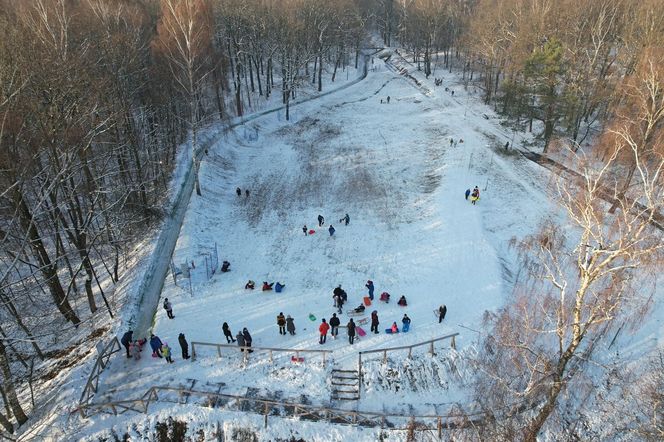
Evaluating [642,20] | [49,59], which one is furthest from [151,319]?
[642,20]

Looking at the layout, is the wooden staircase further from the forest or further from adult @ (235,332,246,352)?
the forest

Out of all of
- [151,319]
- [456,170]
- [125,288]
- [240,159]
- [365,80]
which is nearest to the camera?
[151,319]

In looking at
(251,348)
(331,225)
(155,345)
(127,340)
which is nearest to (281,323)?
(251,348)

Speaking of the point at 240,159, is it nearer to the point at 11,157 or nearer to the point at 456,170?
the point at 456,170

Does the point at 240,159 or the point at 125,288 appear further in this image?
the point at 240,159

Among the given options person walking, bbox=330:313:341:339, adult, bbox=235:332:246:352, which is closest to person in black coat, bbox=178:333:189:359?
adult, bbox=235:332:246:352
